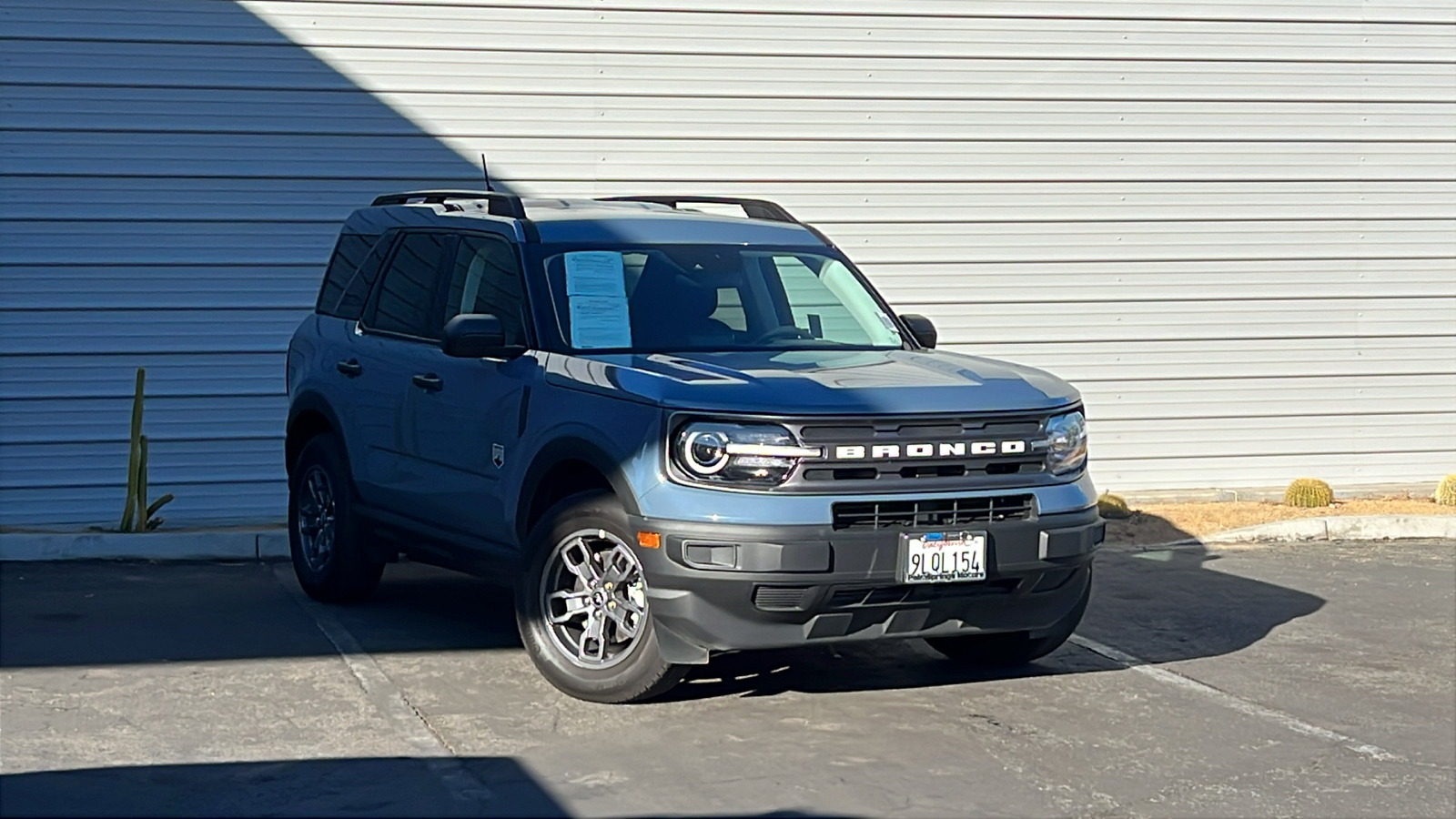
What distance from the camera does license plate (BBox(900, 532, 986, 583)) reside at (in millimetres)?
6703

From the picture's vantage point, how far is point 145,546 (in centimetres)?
1054

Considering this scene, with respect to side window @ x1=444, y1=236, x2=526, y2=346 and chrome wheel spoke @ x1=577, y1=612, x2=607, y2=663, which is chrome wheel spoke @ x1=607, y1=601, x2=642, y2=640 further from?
side window @ x1=444, y1=236, x2=526, y2=346

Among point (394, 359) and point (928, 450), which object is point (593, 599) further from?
point (394, 359)

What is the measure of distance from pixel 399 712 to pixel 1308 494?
7.87 m

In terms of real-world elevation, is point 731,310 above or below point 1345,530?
above

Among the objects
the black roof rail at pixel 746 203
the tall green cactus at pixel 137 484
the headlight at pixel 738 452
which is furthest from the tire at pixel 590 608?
the tall green cactus at pixel 137 484

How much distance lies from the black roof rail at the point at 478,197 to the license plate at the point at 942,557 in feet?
8.21

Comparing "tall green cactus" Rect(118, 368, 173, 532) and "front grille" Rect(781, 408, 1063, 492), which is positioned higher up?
"front grille" Rect(781, 408, 1063, 492)

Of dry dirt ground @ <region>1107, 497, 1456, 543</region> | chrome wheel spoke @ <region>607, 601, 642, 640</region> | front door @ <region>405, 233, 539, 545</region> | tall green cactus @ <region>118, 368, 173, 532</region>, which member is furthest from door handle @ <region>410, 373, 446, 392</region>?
dry dirt ground @ <region>1107, 497, 1456, 543</region>

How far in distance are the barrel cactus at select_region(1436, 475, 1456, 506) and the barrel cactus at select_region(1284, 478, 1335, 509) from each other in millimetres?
885

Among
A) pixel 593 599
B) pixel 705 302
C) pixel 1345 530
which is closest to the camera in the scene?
pixel 593 599

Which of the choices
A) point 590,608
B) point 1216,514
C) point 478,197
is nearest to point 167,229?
point 478,197

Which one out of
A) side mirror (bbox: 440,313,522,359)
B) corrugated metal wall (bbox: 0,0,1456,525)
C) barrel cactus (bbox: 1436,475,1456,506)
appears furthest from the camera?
barrel cactus (bbox: 1436,475,1456,506)

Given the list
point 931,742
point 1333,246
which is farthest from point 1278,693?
point 1333,246
